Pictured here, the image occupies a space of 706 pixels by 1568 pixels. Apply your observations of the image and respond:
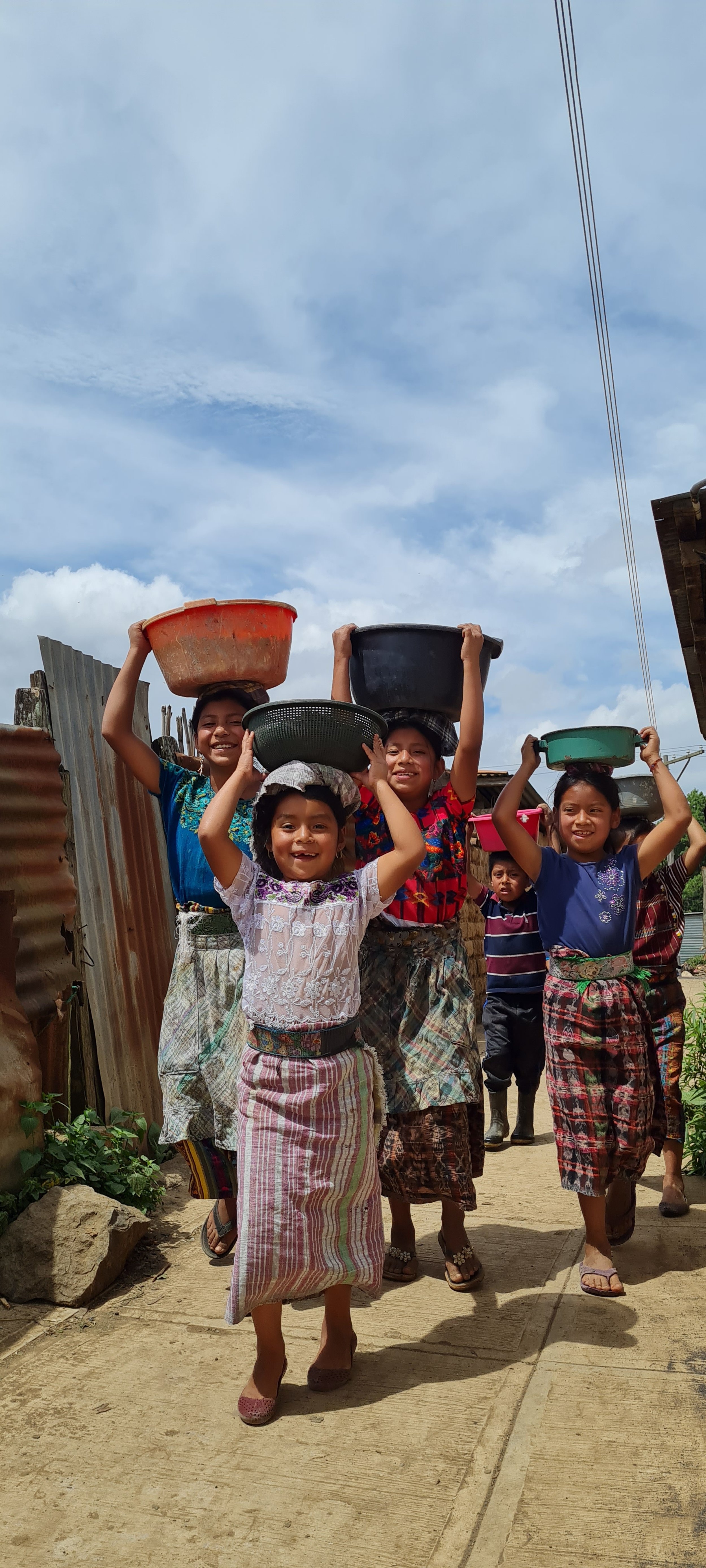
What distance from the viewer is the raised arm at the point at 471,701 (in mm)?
Answer: 3318

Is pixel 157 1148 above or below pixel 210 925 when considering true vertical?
below

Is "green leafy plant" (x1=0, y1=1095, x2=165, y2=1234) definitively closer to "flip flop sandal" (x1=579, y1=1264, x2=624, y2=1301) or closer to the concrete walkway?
the concrete walkway

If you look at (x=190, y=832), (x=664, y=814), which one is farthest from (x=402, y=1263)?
(x=664, y=814)

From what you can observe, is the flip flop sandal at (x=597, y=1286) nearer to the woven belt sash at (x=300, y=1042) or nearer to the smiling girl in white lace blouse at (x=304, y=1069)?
the smiling girl in white lace blouse at (x=304, y=1069)

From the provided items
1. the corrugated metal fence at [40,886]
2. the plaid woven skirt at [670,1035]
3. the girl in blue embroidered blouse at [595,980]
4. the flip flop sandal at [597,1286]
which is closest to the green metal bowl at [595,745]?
the girl in blue embroidered blouse at [595,980]

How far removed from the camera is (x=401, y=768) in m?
3.36

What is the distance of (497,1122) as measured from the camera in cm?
562

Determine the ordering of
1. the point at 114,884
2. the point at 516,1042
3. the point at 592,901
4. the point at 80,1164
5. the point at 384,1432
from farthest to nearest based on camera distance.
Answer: the point at 516,1042 → the point at 114,884 → the point at 80,1164 → the point at 592,901 → the point at 384,1432

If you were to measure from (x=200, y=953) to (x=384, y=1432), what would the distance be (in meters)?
1.54

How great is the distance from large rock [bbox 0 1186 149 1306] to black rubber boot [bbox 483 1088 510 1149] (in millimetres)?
2463

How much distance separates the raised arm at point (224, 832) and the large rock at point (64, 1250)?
1432 mm

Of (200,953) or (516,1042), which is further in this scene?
(516,1042)

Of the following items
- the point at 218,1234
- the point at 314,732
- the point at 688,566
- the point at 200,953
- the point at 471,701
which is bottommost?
the point at 218,1234

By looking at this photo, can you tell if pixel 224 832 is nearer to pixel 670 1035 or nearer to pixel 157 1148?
pixel 670 1035
